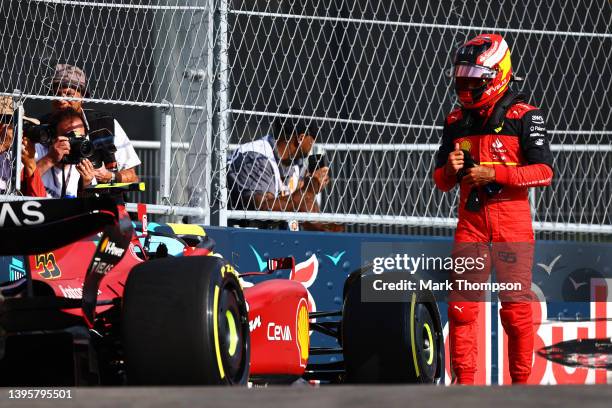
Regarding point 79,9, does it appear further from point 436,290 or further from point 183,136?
point 436,290

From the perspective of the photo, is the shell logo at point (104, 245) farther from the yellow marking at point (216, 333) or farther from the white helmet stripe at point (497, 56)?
the white helmet stripe at point (497, 56)

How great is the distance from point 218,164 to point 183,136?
10.8 inches

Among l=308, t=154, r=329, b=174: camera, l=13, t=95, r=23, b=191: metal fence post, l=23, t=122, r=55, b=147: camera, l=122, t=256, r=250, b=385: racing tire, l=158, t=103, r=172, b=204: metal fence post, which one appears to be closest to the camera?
l=122, t=256, r=250, b=385: racing tire

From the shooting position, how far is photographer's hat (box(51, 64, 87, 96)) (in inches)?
285

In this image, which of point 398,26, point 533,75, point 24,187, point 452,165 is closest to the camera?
point 452,165

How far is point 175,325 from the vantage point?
418cm

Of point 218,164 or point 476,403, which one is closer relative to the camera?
point 476,403

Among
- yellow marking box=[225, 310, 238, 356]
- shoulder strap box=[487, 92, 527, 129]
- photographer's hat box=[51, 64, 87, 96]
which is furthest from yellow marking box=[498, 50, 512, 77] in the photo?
yellow marking box=[225, 310, 238, 356]

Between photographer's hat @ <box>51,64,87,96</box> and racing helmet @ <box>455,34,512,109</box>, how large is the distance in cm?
212

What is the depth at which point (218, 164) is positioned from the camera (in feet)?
24.8

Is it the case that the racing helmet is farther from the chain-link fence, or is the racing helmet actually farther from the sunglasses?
the sunglasses

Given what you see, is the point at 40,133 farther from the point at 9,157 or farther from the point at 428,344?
the point at 428,344

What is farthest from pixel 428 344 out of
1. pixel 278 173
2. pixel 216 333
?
pixel 216 333

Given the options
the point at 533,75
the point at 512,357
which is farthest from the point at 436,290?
the point at 533,75
